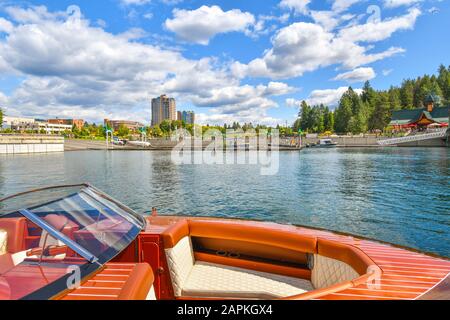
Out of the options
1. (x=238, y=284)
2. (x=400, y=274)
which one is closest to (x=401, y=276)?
(x=400, y=274)

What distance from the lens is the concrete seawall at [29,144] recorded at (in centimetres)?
8681

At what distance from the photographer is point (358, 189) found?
2355 cm

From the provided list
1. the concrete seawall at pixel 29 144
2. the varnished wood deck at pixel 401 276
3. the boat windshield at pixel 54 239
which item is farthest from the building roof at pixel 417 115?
the boat windshield at pixel 54 239

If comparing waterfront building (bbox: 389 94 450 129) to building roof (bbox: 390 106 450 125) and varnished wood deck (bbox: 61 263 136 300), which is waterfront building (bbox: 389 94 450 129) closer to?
building roof (bbox: 390 106 450 125)

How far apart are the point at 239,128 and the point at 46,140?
120 m

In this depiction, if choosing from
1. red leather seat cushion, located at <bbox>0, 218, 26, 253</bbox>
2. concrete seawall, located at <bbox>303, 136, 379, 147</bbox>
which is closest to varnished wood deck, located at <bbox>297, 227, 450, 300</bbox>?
red leather seat cushion, located at <bbox>0, 218, 26, 253</bbox>

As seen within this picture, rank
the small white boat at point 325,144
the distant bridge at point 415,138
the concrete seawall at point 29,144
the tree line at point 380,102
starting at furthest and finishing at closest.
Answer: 1. the tree line at point 380,102
2. the small white boat at point 325,144
3. the distant bridge at point 415,138
4. the concrete seawall at point 29,144

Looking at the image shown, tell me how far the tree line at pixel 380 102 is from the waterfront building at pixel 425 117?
350 cm

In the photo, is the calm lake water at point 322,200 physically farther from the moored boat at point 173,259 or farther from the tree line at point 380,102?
the tree line at point 380,102

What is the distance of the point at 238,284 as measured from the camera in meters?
4.48

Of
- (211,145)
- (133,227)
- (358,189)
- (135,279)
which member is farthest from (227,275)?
(211,145)

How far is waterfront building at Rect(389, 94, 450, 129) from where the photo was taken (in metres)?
109

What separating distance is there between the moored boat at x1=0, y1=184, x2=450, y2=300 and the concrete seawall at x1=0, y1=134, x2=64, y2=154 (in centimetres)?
10258
